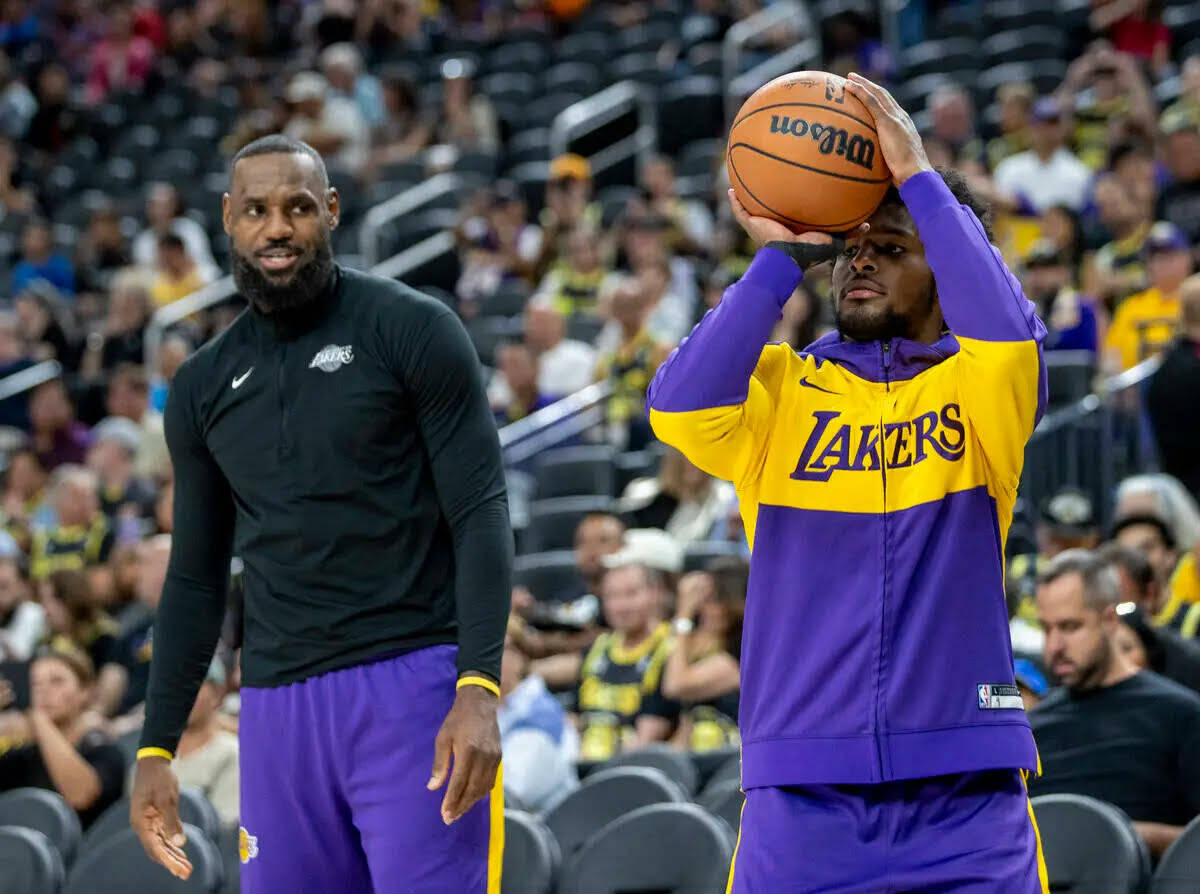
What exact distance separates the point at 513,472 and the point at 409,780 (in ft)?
23.2

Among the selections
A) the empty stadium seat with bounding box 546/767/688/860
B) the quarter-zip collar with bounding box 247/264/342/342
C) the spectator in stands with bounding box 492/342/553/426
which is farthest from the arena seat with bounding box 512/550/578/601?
the quarter-zip collar with bounding box 247/264/342/342

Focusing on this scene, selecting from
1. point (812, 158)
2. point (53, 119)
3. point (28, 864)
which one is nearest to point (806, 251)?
point (812, 158)

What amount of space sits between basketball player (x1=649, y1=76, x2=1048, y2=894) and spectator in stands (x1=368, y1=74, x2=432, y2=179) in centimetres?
1268

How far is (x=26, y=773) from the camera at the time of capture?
6785mm

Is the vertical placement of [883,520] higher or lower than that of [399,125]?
lower

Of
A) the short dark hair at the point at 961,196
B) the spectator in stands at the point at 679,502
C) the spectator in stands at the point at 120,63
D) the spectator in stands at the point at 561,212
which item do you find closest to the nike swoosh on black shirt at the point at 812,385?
the short dark hair at the point at 961,196

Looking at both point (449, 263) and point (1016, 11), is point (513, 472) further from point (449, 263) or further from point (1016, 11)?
point (1016, 11)

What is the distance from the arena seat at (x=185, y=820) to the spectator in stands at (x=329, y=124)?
9656 mm

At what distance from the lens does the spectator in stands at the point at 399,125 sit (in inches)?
603

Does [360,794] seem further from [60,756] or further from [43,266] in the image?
[43,266]

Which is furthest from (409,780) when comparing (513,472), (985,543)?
(513,472)

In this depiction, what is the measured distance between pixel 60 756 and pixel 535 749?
1791 millimetres

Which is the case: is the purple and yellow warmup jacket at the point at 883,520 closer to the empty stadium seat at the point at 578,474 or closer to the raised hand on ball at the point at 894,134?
the raised hand on ball at the point at 894,134

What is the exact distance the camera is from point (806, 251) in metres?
2.88
